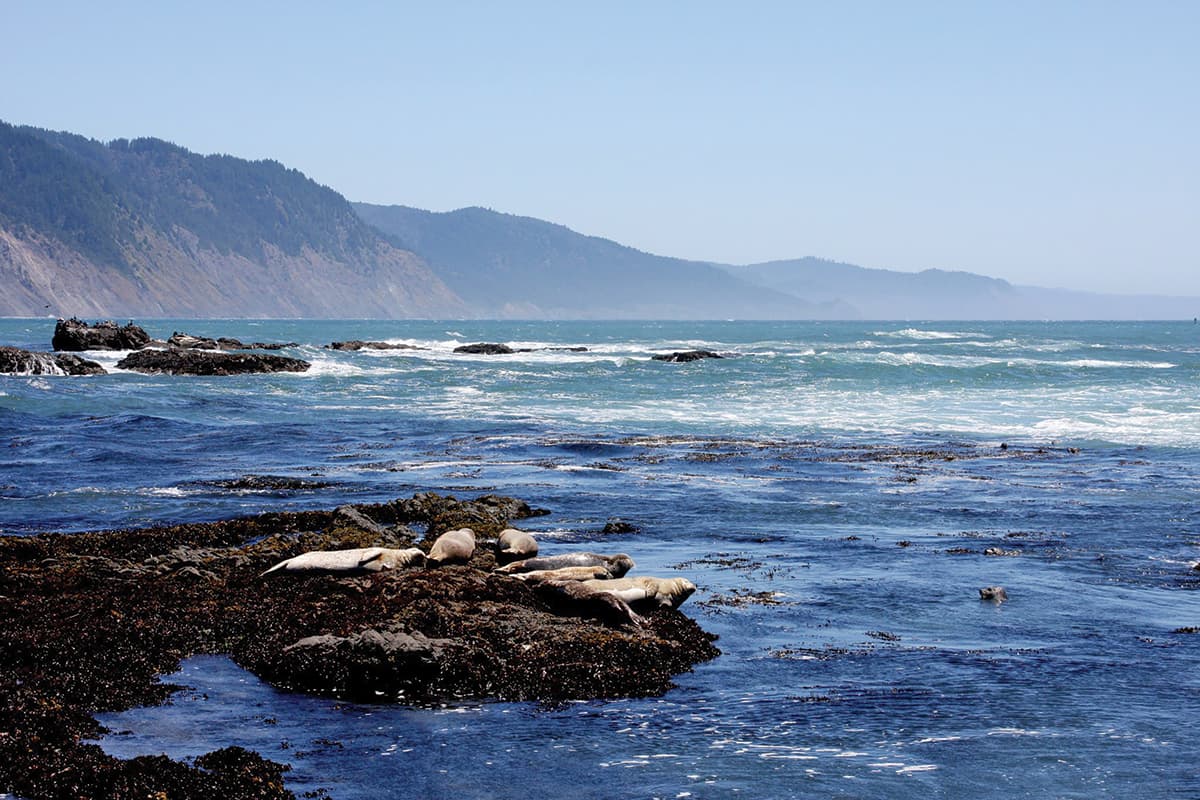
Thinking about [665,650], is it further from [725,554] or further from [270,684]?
[725,554]

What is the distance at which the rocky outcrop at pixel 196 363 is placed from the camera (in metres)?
59.0

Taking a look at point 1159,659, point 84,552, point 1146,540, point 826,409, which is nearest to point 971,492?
point 1146,540

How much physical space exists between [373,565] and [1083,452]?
20893 mm

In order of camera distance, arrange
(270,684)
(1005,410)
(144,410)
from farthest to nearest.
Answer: (1005,410) < (144,410) < (270,684)

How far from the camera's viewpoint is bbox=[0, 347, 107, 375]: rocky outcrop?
5516cm

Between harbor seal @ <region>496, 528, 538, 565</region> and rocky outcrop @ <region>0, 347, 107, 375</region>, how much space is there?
45032 millimetres

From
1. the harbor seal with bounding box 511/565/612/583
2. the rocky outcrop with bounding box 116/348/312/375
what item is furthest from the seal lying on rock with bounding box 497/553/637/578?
the rocky outcrop with bounding box 116/348/312/375

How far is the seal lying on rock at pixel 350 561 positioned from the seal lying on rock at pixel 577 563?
51.5 inches

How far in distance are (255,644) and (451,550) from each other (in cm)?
407

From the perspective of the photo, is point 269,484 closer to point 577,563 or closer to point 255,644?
point 577,563

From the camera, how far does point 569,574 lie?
557 inches

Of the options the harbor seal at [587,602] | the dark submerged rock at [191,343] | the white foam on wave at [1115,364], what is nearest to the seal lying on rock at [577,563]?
the harbor seal at [587,602]

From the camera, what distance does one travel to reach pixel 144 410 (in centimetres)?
3956

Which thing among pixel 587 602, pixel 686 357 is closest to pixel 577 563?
pixel 587 602
